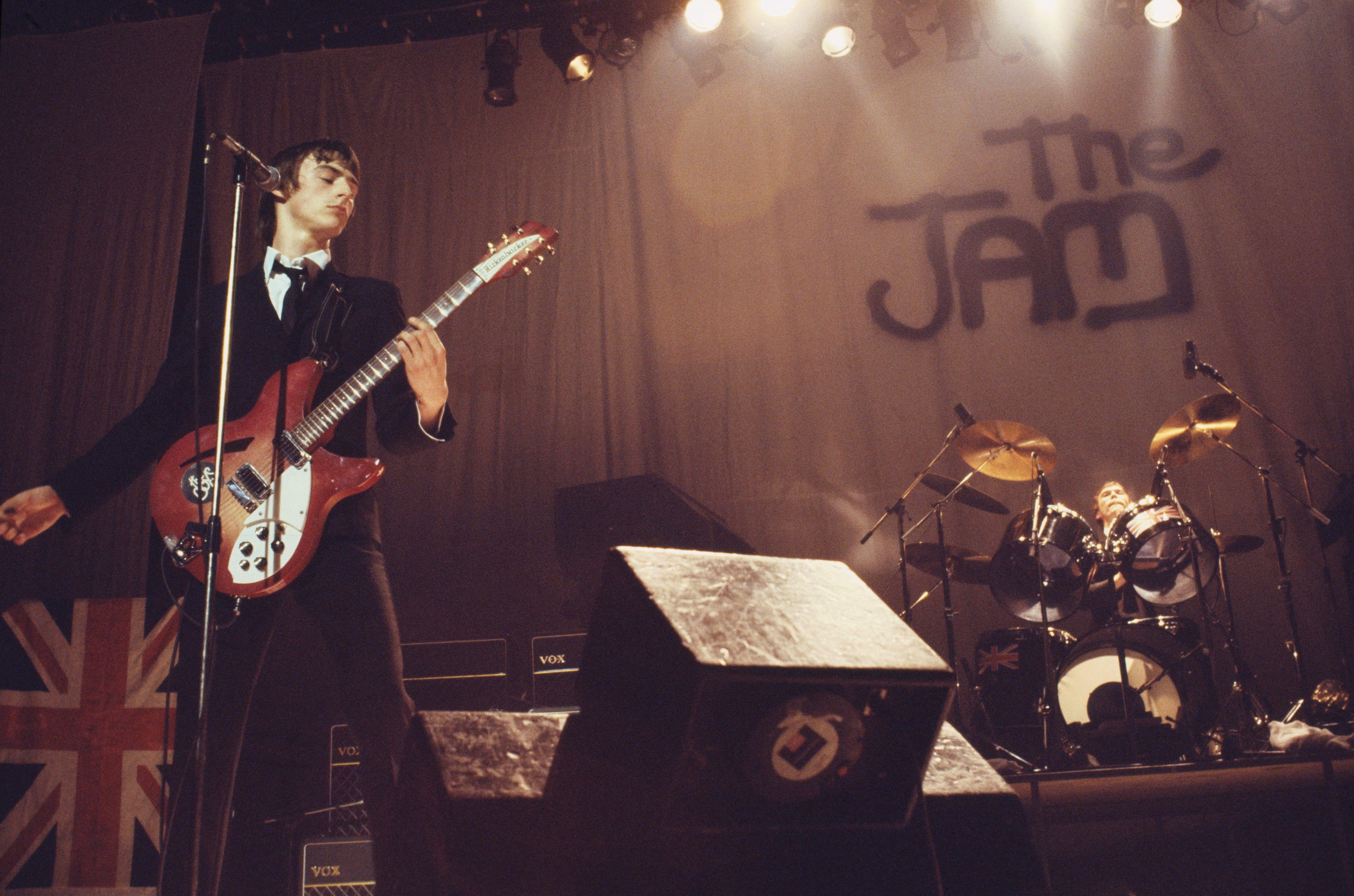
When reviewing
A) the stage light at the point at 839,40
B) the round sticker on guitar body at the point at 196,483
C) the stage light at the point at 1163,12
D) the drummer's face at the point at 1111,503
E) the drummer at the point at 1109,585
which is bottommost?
the drummer at the point at 1109,585

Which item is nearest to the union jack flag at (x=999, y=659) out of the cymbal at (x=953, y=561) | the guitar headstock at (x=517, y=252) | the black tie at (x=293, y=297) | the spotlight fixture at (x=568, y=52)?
the cymbal at (x=953, y=561)

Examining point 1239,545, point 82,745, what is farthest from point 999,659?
point 82,745

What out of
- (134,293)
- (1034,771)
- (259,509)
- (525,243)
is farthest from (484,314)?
(1034,771)

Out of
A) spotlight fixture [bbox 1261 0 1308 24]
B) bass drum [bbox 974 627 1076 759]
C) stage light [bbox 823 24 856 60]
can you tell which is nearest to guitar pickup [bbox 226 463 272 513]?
bass drum [bbox 974 627 1076 759]

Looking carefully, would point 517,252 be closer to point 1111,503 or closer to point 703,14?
point 703,14

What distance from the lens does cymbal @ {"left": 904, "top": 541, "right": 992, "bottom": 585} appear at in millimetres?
4367

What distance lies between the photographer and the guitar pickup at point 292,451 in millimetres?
2598

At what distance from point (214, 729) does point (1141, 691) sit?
338 cm

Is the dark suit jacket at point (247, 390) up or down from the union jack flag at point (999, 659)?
A: up

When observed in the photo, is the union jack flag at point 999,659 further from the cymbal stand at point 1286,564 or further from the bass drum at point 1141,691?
the cymbal stand at point 1286,564

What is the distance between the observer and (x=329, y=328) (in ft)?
9.07

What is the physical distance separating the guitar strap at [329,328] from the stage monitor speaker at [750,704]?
5.55 feet

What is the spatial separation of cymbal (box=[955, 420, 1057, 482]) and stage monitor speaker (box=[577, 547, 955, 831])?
322cm

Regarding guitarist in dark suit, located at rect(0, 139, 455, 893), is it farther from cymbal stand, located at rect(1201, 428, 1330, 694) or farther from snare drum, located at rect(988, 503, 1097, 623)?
cymbal stand, located at rect(1201, 428, 1330, 694)
